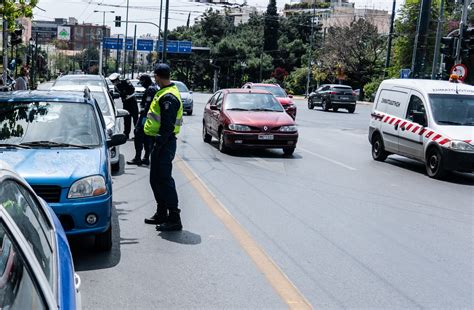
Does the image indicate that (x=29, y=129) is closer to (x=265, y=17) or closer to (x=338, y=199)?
(x=338, y=199)

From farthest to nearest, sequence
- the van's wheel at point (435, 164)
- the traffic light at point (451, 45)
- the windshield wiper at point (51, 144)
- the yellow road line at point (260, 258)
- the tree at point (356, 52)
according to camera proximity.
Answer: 1. the tree at point (356, 52)
2. the traffic light at point (451, 45)
3. the van's wheel at point (435, 164)
4. the windshield wiper at point (51, 144)
5. the yellow road line at point (260, 258)

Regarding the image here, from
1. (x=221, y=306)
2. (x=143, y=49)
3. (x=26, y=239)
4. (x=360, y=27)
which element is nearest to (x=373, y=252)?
(x=221, y=306)

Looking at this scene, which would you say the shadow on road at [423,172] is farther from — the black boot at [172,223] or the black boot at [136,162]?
the black boot at [172,223]

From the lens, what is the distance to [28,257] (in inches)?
105

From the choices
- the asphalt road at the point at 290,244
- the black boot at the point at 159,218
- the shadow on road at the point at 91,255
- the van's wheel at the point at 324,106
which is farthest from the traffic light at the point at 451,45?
the van's wheel at the point at 324,106

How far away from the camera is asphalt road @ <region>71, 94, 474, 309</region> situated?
557cm

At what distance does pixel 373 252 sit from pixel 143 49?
87198mm

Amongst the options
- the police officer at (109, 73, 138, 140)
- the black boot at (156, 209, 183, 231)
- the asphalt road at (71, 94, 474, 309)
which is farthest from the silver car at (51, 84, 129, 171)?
the black boot at (156, 209, 183, 231)

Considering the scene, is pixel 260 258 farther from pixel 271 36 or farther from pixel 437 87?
pixel 271 36

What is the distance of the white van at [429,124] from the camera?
13.1 m

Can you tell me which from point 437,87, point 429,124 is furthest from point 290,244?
point 437,87

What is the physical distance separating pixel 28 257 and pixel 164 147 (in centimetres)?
520

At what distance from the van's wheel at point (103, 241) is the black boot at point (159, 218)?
52.5 inches

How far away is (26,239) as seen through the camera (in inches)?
111
